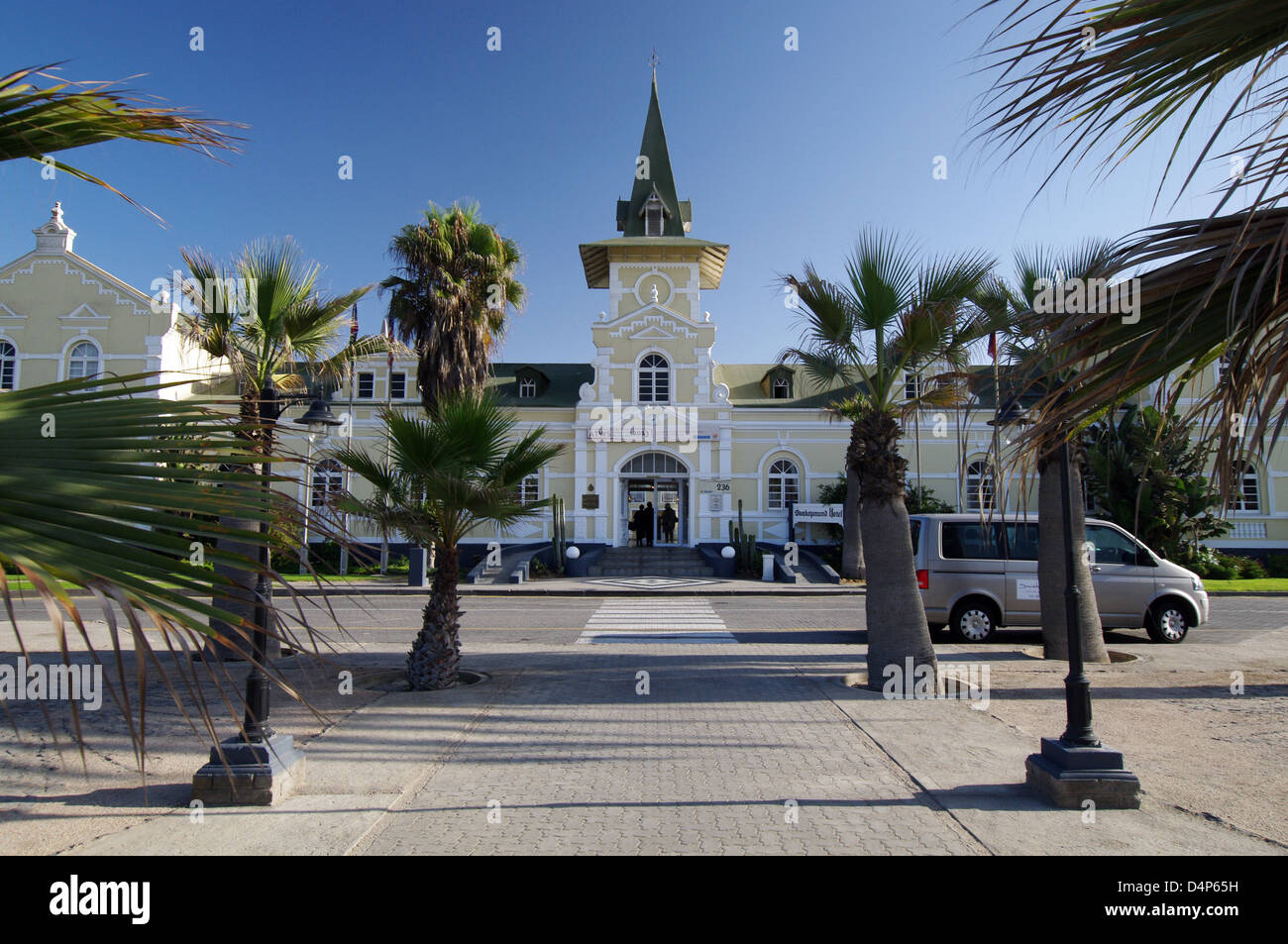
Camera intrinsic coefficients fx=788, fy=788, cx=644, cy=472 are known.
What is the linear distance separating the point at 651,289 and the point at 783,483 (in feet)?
30.6

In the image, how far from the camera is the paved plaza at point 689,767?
4.55 meters

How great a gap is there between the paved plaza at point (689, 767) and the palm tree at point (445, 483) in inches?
27.2

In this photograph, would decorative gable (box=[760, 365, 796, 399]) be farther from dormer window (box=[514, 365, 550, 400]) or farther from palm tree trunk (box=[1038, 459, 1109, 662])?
palm tree trunk (box=[1038, 459, 1109, 662])

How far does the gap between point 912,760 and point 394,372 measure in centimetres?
3084

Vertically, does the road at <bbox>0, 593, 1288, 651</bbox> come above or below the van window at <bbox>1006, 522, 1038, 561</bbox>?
below

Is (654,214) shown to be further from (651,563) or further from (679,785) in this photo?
(679,785)

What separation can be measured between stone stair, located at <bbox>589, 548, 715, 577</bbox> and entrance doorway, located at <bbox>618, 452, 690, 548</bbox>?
1099 millimetres

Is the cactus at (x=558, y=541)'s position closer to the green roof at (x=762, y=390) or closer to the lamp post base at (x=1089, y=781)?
the green roof at (x=762, y=390)

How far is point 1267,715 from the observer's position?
777 centimetres

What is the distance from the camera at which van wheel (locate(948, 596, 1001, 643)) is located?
12742 millimetres

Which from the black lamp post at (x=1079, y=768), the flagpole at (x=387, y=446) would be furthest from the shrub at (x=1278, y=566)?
the flagpole at (x=387, y=446)

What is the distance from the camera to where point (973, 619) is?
503 inches

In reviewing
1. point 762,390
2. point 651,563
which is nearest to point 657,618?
point 651,563

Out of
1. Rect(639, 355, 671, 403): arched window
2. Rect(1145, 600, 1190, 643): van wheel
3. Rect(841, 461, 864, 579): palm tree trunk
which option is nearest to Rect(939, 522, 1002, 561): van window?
Rect(1145, 600, 1190, 643): van wheel
